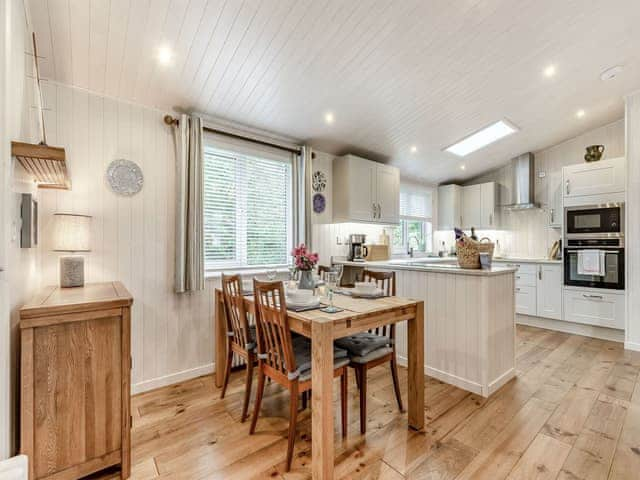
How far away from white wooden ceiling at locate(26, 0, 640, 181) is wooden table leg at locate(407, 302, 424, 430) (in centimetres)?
199

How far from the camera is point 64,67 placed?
2143mm

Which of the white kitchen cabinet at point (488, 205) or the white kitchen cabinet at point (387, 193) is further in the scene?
the white kitchen cabinet at point (488, 205)

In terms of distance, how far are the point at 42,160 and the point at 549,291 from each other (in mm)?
5649

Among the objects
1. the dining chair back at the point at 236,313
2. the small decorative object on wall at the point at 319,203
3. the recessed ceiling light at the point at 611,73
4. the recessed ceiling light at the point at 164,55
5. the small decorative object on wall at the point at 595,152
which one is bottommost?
the dining chair back at the point at 236,313

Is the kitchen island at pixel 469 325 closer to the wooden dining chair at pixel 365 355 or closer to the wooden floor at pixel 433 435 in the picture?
the wooden floor at pixel 433 435

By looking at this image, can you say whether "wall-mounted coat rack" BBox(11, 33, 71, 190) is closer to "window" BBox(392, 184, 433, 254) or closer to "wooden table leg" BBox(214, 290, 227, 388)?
"wooden table leg" BBox(214, 290, 227, 388)

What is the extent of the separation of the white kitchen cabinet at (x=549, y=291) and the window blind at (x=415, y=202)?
2004 mm

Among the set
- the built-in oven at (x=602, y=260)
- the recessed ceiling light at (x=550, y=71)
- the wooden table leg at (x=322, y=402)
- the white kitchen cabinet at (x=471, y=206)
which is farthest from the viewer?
the white kitchen cabinet at (x=471, y=206)

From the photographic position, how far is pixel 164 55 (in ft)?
7.07

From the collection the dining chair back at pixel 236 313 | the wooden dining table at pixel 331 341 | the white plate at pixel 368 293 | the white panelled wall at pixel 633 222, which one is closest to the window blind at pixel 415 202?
the white panelled wall at pixel 633 222

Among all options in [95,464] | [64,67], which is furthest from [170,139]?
[95,464]

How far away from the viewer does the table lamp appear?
6.86ft

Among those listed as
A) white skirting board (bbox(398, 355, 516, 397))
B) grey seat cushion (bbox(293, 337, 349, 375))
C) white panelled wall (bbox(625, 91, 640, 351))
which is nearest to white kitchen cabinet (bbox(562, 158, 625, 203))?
white panelled wall (bbox(625, 91, 640, 351))

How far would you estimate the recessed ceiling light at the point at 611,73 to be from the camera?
3.07m
